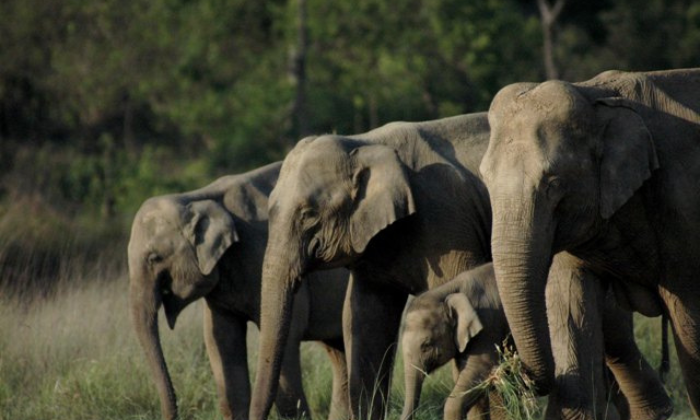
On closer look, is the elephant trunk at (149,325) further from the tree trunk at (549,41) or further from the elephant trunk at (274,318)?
the tree trunk at (549,41)

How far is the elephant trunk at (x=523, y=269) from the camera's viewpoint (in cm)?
625

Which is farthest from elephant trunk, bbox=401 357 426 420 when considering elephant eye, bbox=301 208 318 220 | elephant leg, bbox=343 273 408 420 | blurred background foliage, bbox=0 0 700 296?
blurred background foliage, bbox=0 0 700 296

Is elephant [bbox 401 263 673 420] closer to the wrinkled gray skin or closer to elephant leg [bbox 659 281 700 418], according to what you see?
elephant leg [bbox 659 281 700 418]

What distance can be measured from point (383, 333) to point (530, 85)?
6.93 feet

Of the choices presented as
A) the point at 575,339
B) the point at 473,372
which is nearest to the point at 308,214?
the point at 473,372

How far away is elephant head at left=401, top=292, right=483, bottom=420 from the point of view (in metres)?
7.47

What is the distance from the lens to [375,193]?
25.7 ft

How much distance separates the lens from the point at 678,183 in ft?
21.8

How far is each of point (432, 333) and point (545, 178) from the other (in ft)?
5.08

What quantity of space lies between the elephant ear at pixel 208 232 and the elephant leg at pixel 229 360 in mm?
460

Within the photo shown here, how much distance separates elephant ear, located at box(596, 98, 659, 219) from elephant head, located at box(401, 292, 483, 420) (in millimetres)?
1242

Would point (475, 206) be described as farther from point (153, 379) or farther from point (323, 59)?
point (323, 59)

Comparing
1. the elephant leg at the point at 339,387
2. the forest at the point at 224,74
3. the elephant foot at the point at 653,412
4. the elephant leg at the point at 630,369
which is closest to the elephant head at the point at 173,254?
the elephant leg at the point at 339,387

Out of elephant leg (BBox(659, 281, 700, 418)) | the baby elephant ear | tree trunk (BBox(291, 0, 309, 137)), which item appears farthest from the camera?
tree trunk (BBox(291, 0, 309, 137))
